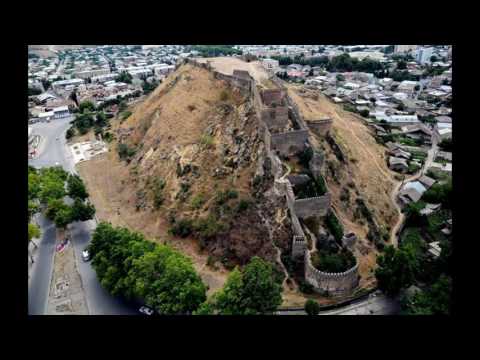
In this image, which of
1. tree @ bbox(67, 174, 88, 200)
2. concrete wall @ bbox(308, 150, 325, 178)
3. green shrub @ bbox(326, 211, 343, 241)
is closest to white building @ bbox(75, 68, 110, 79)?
tree @ bbox(67, 174, 88, 200)

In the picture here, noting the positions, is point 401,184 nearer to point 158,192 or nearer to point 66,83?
point 158,192

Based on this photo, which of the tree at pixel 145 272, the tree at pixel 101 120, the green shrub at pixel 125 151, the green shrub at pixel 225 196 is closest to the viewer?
the tree at pixel 145 272

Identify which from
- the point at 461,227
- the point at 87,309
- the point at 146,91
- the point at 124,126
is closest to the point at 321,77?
the point at 146,91

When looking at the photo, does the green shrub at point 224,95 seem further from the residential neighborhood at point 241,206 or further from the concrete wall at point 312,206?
the concrete wall at point 312,206

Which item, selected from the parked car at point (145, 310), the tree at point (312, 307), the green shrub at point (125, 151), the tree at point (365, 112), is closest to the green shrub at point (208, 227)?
the parked car at point (145, 310)

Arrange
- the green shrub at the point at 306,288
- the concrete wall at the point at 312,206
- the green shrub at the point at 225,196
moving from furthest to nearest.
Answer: the green shrub at the point at 225,196 < the concrete wall at the point at 312,206 < the green shrub at the point at 306,288

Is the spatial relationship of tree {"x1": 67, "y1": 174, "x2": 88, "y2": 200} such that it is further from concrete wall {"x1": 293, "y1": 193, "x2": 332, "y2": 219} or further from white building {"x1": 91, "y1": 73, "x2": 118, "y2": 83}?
white building {"x1": 91, "y1": 73, "x2": 118, "y2": 83}

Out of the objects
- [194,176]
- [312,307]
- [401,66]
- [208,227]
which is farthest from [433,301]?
[401,66]

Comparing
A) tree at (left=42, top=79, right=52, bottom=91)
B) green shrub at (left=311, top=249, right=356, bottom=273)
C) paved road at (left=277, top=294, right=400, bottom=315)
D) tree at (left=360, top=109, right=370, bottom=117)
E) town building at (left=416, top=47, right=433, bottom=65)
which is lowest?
paved road at (left=277, top=294, right=400, bottom=315)
